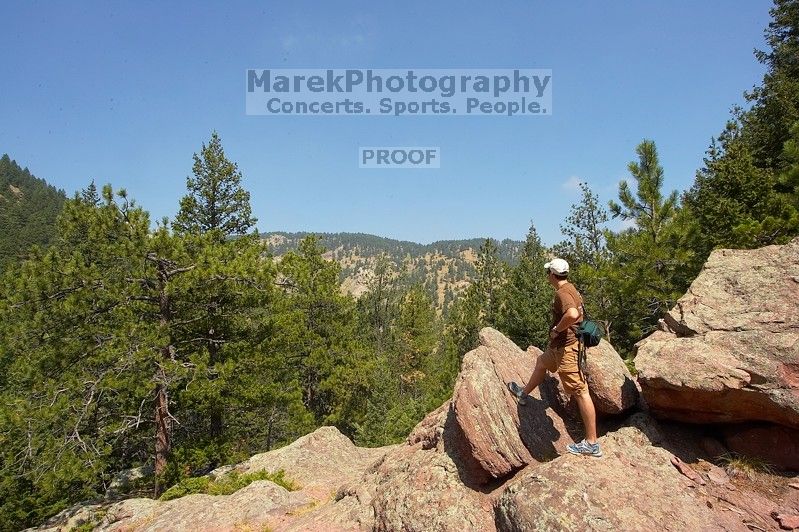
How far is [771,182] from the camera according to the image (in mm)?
15656

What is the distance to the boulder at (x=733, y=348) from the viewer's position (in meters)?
6.17

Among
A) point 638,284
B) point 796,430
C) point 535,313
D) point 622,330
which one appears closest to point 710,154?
point 622,330

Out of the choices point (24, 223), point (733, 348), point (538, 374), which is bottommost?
point (538, 374)

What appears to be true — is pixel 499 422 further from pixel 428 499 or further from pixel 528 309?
pixel 528 309

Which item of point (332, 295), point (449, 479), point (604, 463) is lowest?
point (449, 479)

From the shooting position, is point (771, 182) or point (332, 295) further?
point (332, 295)

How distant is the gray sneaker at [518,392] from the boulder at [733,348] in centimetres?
192

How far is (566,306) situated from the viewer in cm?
661

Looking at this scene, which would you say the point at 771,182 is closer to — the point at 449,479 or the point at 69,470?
the point at 449,479

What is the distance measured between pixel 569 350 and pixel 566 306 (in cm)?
74

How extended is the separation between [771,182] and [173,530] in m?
21.6

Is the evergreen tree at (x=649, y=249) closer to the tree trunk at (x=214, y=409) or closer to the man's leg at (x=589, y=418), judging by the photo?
the man's leg at (x=589, y=418)

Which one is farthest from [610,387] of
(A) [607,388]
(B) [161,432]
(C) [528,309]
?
(C) [528,309]

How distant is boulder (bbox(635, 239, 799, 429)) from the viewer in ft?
20.2
